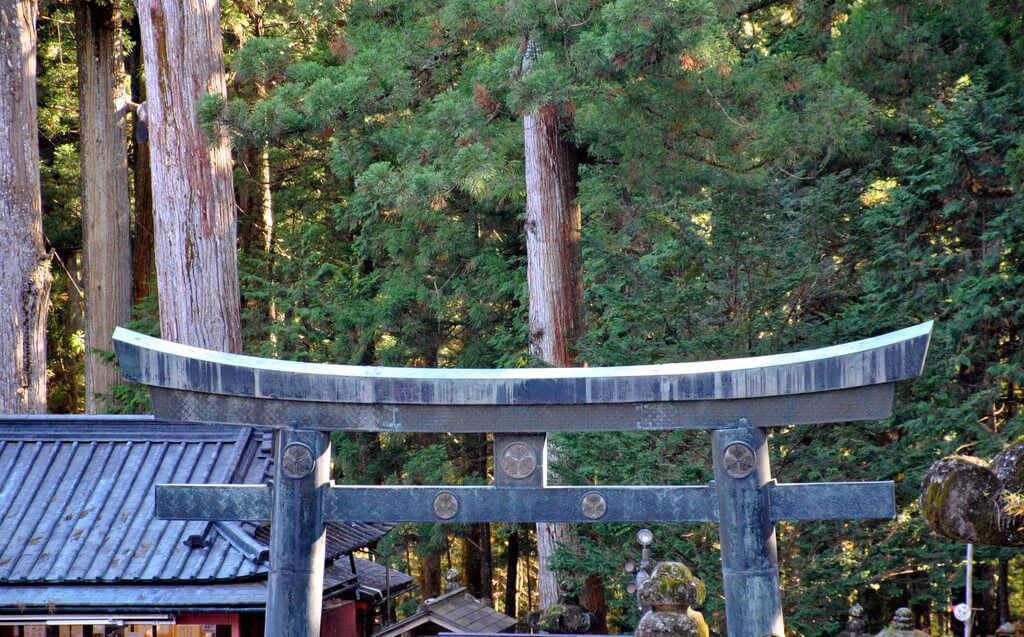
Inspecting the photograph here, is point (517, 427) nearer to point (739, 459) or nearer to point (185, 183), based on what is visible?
point (739, 459)

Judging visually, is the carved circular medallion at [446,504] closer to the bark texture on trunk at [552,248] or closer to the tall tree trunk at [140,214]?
the bark texture on trunk at [552,248]

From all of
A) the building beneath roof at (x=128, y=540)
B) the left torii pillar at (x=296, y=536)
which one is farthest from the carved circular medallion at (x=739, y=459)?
the building beneath roof at (x=128, y=540)

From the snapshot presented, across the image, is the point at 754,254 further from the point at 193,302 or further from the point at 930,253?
the point at 193,302

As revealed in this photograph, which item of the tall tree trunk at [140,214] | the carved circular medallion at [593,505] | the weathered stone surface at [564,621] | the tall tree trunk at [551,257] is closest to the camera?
the carved circular medallion at [593,505]

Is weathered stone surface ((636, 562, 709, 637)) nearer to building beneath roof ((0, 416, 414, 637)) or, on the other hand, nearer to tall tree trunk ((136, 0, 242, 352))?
building beneath roof ((0, 416, 414, 637))

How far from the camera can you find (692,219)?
12586mm

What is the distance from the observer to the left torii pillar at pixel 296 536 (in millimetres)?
6496

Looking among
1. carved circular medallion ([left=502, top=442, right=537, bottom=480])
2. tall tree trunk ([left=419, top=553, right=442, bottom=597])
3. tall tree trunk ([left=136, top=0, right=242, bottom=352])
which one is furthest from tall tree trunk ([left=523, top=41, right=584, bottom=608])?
tall tree trunk ([left=419, top=553, right=442, bottom=597])

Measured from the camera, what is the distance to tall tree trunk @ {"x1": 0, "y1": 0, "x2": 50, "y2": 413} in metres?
13.4

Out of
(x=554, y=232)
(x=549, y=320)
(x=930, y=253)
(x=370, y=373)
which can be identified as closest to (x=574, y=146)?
(x=554, y=232)

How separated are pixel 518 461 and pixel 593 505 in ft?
1.72

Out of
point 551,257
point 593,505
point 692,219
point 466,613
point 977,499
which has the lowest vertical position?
point 466,613

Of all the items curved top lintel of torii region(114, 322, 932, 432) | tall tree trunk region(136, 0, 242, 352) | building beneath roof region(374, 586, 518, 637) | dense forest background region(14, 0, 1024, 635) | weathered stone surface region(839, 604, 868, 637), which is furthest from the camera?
tall tree trunk region(136, 0, 242, 352)

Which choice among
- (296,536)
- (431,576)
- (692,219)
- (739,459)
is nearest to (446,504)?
(296,536)
